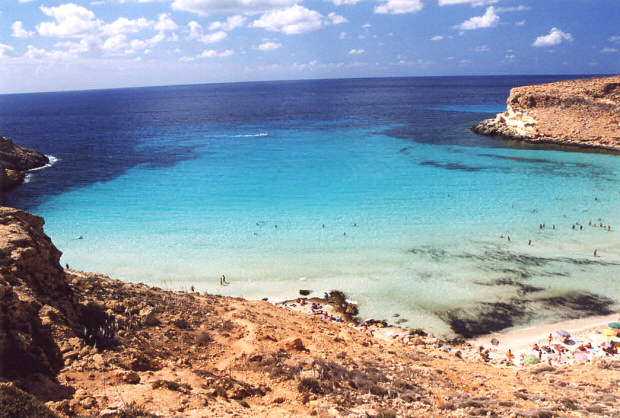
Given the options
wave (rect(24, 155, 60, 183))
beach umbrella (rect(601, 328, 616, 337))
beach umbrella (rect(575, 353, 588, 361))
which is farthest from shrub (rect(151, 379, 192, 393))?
wave (rect(24, 155, 60, 183))

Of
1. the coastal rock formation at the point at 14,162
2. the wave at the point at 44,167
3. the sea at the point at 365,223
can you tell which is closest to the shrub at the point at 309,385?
the sea at the point at 365,223

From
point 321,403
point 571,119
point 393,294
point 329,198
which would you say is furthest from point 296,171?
point 571,119

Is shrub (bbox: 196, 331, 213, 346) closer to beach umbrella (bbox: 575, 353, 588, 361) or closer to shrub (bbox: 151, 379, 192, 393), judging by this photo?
shrub (bbox: 151, 379, 192, 393)

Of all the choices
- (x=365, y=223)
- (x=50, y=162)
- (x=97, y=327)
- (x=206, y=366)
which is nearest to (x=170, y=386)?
(x=206, y=366)

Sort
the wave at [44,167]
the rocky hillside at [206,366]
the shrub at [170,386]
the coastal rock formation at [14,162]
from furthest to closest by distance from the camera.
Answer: the wave at [44,167]
the coastal rock formation at [14,162]
the shrub at [170,386]
the rocky hillside at [206,366]

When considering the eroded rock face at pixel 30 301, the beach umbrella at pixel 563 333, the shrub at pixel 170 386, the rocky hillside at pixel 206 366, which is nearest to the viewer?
the eroded rock face at pixel 30 301

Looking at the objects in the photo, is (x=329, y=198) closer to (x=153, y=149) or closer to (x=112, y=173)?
(x=112, y=173)

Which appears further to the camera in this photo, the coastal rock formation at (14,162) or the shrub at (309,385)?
the coastal rock formation at (14,162)

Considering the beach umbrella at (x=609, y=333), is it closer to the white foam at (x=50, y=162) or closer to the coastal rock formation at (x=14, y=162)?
the coastal rock formation at (x=14, y=162)

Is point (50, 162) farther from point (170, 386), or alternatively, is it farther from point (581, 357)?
point (581, 357)
